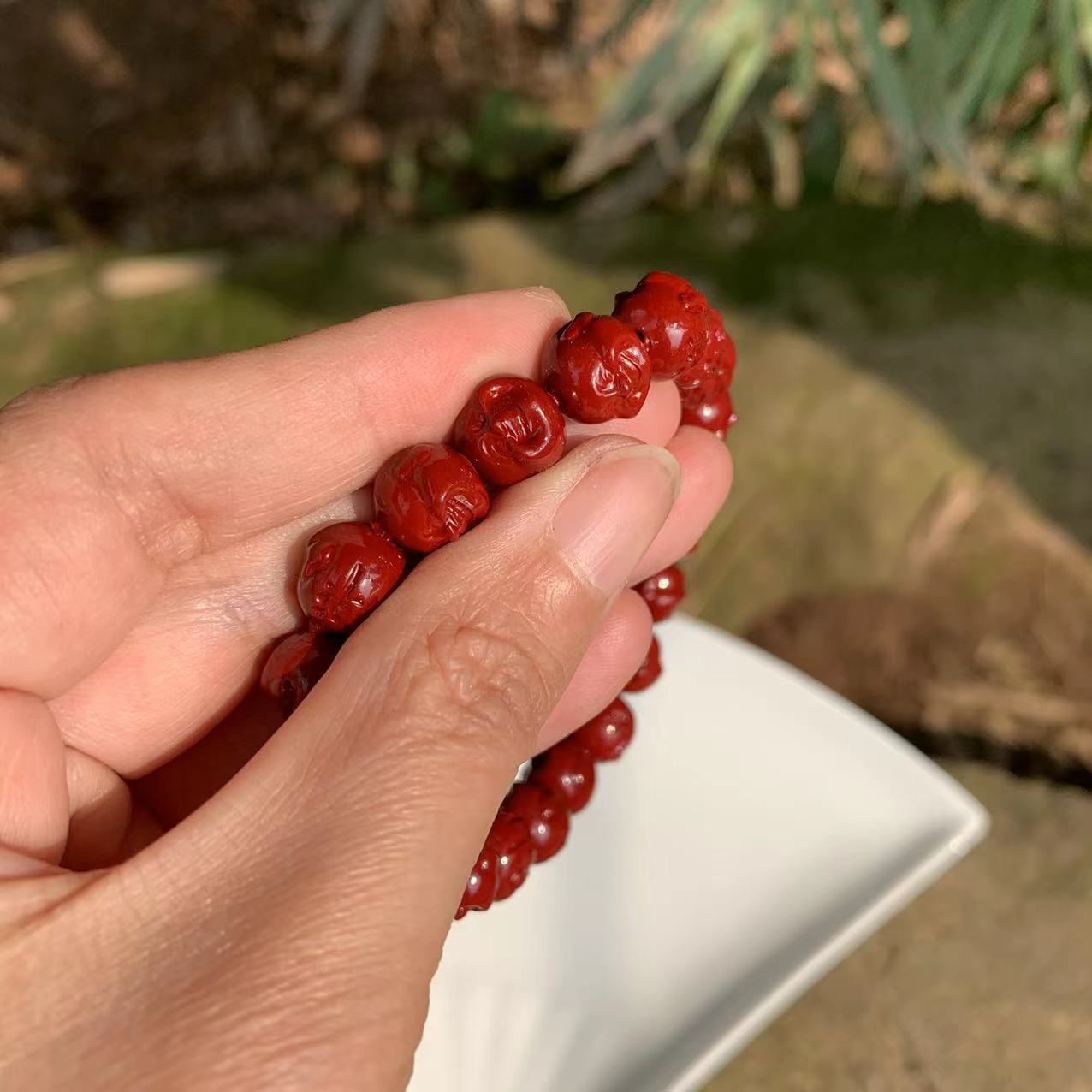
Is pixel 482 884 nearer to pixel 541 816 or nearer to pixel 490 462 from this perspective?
pixel 541 816

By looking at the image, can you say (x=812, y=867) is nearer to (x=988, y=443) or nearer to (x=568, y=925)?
(x=568, y=925)

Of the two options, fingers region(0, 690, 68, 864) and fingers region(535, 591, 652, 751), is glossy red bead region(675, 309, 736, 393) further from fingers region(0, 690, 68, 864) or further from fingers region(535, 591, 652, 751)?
fingers region(0, 690, 68, 864)

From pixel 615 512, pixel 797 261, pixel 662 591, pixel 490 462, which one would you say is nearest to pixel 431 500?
pixel 490 462

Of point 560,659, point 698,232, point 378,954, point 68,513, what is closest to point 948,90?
point 698,232

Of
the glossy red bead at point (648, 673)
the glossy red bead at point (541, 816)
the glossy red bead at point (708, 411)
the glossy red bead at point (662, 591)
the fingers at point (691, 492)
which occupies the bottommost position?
the glossy red bead at point (541, 816)

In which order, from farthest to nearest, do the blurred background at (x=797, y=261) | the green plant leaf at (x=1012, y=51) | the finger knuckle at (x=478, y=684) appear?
the green plant leaf at (x=1012, y=51) < the blurred background at (x=797, y=261) < the finger knuckle at (x=478, y=684)

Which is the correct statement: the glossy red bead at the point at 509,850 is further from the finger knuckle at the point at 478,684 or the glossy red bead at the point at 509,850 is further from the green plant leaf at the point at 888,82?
the green plant leaf at the point at 888,82

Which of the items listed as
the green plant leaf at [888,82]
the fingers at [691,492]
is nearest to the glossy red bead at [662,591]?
the fingers at [691,492]

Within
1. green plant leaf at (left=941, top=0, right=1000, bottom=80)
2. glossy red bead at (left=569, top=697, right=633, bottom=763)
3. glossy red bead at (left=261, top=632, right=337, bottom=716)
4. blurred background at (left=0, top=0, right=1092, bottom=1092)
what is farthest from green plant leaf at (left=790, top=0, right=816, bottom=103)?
glossy red bead at (left=261, top=632, right=337, bottom=716)
